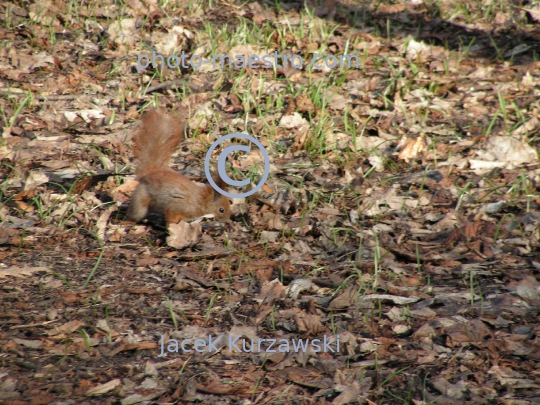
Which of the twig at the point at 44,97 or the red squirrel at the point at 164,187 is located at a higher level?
the twig at the point at 44,97

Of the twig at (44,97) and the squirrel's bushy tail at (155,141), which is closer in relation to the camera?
the squirrel's bushy tail at (155,141)

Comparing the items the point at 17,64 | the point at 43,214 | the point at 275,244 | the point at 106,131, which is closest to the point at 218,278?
the point at 275,244

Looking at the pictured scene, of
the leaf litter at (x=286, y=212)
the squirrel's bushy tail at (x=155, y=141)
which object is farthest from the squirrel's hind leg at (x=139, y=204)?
the squirrel's bushy tail at (x=155, y=141)

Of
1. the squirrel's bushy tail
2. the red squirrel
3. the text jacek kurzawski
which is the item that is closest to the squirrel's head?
the red squirrel

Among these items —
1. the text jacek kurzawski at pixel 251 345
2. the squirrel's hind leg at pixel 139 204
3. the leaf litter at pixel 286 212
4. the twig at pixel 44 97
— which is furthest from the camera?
the twig at pixel 44 97

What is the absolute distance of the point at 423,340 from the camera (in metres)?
3.38

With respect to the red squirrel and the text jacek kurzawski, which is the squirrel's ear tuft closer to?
the red squirrel

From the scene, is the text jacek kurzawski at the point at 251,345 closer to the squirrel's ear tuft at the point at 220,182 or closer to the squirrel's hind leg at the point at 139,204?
the squirrel's hind leg at the point at 139,204

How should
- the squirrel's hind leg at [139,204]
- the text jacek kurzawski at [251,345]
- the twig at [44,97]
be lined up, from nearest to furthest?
1. the text jacek kurzawski at [251,345]
2. the squirrel's hind leg at [139,204]
3. the twig at [44,97]

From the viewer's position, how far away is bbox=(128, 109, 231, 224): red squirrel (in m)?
4.52

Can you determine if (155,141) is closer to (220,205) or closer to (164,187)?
(164,187)

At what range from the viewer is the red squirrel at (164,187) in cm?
452

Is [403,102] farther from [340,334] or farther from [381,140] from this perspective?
[340,334]

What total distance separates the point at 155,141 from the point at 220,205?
68cm
